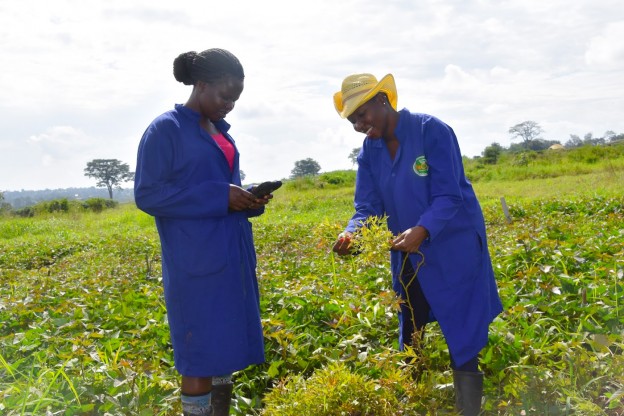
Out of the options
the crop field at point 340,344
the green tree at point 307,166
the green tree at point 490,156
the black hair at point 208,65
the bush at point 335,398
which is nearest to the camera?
the bush at point 335,398

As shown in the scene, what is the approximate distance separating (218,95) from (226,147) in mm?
250

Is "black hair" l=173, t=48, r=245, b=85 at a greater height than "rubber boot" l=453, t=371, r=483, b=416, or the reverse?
"black hair" l=173, t=48, r=245, b=85

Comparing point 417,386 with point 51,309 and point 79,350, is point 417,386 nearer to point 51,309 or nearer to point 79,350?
point 79,350

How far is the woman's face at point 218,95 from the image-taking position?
227 cm

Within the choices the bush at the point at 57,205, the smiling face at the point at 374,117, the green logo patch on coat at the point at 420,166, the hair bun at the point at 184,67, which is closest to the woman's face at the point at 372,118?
the smiling face at the point at 374,117

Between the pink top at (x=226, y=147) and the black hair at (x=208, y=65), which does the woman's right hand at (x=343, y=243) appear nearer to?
the pink top at (x=226, y=147)

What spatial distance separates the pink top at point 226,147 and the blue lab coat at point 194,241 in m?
0.10

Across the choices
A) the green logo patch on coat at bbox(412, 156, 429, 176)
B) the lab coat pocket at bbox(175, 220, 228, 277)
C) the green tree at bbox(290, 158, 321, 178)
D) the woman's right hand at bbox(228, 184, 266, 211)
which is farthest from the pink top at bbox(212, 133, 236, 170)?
the green tree at bbox(290, 158, 321, 178)

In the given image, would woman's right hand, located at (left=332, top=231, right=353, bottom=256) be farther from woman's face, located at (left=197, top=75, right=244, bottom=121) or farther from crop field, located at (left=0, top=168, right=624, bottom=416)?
woman's face, located at (left=197, top=75, right=244, bottom=121)

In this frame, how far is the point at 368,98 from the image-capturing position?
7.51 feet

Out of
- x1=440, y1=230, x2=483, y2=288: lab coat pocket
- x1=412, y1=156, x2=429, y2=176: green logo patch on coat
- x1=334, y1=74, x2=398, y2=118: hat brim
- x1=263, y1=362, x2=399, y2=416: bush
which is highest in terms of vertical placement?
x1=334, y1=74, x2=398, y2=118: hat brim

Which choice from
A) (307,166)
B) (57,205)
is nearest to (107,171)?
(307,166)

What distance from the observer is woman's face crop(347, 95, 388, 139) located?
7.67ft

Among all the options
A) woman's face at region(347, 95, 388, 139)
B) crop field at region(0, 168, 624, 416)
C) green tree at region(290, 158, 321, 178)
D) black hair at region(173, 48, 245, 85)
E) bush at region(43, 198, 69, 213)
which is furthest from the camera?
green tree at region(290, 158, 321, 178)
